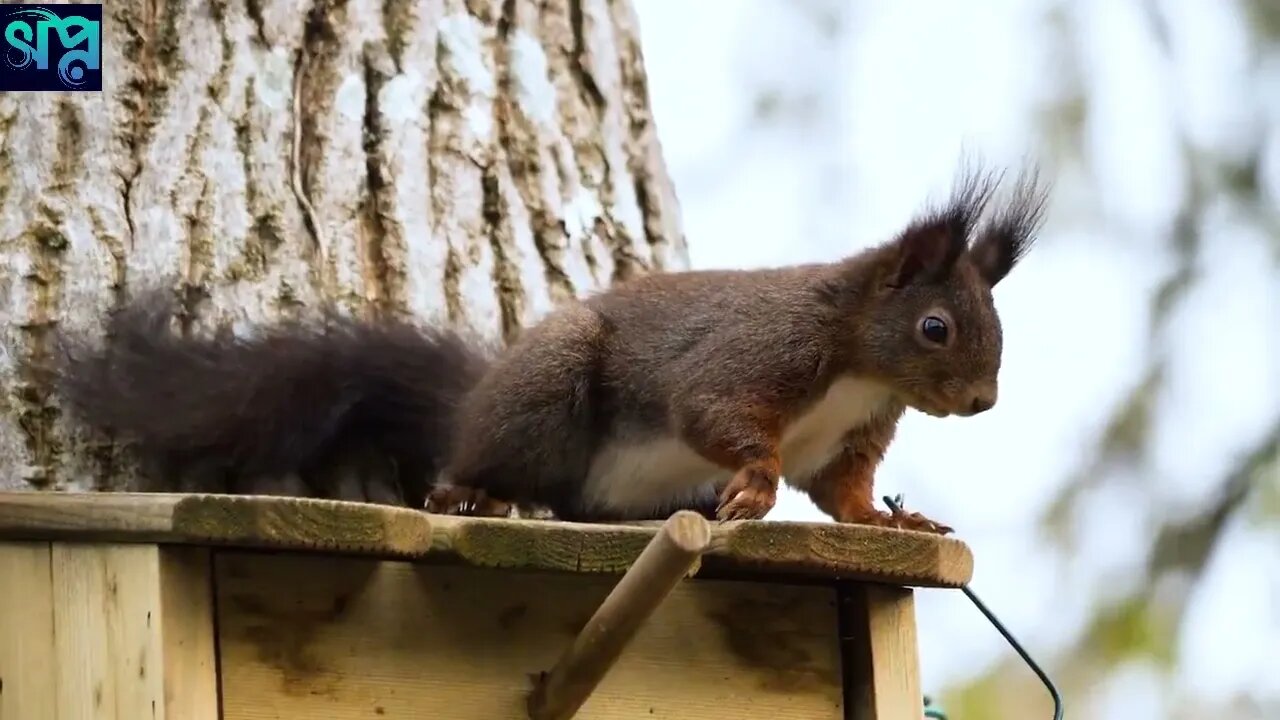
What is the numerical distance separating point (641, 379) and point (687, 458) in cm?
11

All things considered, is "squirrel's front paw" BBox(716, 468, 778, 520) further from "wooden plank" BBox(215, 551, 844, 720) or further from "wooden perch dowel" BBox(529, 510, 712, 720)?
"wooden perch dowel" BBox(529, 510, 712, 720)

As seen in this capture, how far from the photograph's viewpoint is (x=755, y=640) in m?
1.55

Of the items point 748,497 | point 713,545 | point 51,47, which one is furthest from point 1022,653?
point 51,47

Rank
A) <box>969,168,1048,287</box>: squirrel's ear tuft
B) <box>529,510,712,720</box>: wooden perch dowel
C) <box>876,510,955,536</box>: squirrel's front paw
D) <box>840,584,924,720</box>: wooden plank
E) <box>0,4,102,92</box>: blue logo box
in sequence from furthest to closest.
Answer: <box>0,4,102,92</box>: blue logo box
<box>969,168,1048,287</box>: squirrel's ear tuft
<box>876,510,955,536</box>: squirrel's front paw
<box>840,584,924,720</box>: wooden plank
<box>529,510,712,720</box>: wooden perch dowel

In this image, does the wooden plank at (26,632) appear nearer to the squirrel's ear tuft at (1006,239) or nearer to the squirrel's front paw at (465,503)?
the squirrel's front paw at (465,503)

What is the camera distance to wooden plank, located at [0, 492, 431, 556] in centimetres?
126

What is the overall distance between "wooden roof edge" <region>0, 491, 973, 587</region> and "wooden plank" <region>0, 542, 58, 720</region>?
0.07 feet

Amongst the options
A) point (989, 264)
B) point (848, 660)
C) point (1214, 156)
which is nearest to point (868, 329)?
point (989, 264)

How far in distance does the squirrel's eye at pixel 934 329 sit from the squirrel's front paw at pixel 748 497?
0.99 ft

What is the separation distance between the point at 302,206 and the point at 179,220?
0.53 ft

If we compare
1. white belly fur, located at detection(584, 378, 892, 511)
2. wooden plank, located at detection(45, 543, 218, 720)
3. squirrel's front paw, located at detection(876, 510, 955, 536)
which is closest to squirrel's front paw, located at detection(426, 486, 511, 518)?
white belly fur, located at detection(584, 378, 892, 511)

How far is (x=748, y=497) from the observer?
1627mm

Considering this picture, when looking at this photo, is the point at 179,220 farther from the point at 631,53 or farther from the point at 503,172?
the point at 631,53

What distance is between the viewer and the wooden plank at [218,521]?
4.13 feet
